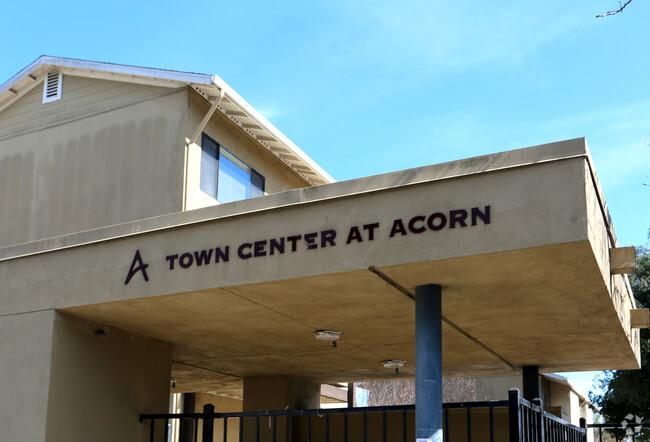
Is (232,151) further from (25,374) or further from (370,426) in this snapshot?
(25,374)

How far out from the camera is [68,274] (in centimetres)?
955

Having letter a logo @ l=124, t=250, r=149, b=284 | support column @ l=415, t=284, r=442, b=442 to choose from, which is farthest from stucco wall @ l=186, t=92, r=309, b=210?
support column @ l=415, t=284, r=442, b=442

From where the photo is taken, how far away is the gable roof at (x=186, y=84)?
1363 centimetres

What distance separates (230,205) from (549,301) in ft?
11.9

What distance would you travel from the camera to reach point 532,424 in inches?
320

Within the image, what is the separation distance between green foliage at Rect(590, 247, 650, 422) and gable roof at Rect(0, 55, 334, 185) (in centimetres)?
907

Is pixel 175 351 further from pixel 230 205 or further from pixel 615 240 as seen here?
pixel 615 240

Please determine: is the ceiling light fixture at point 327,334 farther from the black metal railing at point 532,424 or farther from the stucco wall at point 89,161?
the stucco wall at point 89,161

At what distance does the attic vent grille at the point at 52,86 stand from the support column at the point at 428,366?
981 centimetres

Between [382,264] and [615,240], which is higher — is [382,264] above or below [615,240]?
below

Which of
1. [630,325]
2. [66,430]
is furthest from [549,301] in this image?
[66,430]

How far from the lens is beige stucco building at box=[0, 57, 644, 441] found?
7355 mm

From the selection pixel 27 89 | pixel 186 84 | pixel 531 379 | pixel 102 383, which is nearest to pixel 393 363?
pixel 531 379

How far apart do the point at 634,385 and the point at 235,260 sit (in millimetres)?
14291
